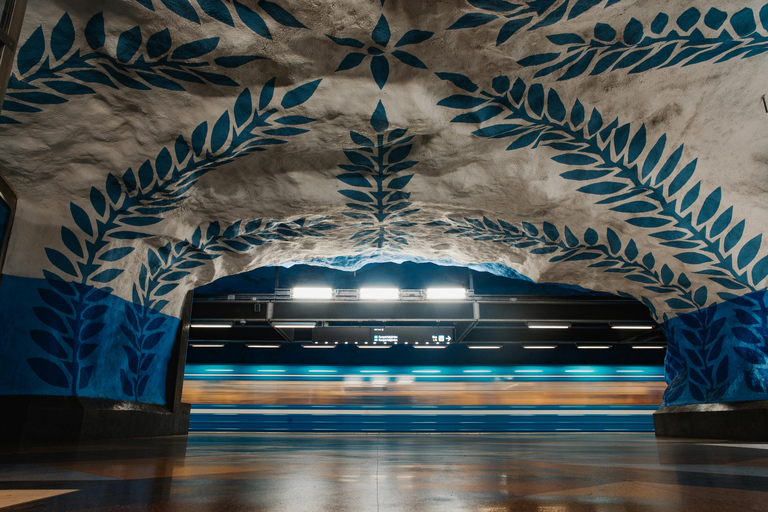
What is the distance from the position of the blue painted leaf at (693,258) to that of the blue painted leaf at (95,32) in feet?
23.8

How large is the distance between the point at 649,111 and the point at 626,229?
2093mm

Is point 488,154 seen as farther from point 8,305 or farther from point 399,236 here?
point 8,305

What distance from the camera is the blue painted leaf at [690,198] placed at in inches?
216

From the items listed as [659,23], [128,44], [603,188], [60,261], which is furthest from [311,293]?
[659,23]

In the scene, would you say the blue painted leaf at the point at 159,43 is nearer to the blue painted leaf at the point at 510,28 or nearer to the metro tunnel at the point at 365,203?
the metro tunnel at the point at 365,203

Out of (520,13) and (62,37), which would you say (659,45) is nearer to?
(520,13)

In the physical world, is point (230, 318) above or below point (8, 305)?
above

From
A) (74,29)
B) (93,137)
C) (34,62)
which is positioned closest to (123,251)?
(93,137)

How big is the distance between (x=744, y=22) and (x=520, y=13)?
6.50 ft

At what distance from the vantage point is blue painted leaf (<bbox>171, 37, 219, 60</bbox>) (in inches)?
146

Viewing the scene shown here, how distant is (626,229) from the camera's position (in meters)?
6.35

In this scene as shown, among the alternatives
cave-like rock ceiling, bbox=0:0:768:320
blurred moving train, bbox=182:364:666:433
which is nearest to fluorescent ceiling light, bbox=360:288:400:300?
cave-like rock ceiling, bbox=0:0:768:320

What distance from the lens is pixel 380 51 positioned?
13.1ft

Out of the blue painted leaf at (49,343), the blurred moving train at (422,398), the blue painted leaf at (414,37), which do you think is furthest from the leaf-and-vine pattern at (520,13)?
the blurred moving train at (422,398)
